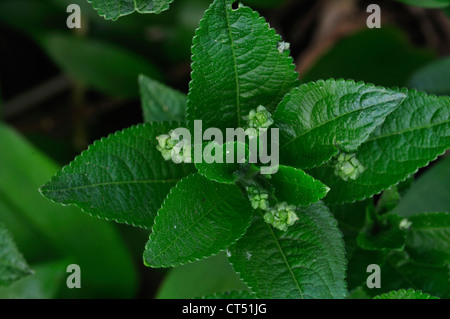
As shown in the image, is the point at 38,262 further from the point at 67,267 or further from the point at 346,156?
the point at 346,156

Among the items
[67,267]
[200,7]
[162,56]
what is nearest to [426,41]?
[200,7]

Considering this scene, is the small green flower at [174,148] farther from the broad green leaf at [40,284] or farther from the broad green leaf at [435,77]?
the broad green leaf at [435,77]

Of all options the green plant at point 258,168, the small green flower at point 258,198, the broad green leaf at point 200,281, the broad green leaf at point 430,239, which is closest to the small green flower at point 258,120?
the green plant at point 258,168

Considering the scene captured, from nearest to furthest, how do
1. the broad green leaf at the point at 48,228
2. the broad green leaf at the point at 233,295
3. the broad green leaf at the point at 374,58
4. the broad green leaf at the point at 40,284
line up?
the broad green leaf at the point at 233,295 → the broad green leaf at the point at 40,284 → the broad green leaf at the point at 48,228 → the broad green leaf at the point at 374,58

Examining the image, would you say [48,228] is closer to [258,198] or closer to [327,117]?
[258,198]

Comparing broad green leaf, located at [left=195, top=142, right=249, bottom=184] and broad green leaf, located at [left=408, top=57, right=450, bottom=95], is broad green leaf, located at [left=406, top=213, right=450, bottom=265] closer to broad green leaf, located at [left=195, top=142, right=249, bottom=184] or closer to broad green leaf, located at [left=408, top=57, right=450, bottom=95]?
broad green leaf, located at [left=195, top=142, right=249, bottom=184]

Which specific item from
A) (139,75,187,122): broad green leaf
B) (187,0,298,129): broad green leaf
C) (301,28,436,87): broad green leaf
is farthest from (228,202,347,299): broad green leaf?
(301,28,436,87): broad green leaf
